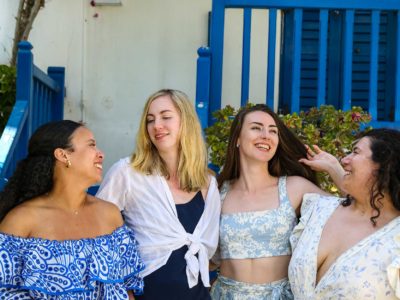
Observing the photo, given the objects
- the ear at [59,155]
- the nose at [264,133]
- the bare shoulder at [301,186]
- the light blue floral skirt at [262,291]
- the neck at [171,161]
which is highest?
the nose at [264,133]

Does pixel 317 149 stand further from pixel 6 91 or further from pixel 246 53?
pixel 6 91

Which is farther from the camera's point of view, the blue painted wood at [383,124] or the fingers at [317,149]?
the blue painted wood at [383,124]

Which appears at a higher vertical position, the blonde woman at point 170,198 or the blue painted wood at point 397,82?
the blue painted wood at point 397,82

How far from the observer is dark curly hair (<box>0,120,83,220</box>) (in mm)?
2758

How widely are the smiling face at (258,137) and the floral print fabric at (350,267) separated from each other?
18.8 inches

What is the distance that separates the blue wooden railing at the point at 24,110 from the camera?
13.1ft

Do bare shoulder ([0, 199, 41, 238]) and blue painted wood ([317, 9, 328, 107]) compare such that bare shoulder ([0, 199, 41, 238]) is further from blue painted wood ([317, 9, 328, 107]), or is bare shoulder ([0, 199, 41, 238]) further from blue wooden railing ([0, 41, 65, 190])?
blue painted wood ([317, 9, 328, 107])

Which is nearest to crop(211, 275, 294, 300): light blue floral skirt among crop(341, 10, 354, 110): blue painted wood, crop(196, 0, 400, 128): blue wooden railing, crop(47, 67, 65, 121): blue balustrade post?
crop(196, 0, 400, 128): blue wooden railing

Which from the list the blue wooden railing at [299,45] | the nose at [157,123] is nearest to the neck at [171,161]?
the nose at [157,123]

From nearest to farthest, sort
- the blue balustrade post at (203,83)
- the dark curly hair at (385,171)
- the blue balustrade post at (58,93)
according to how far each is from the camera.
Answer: the dark curly hair at (385,171) → the blue balustrade post at (203,83) → the blue balustrade post at (58,93)

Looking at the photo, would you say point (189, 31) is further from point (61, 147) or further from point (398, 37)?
point (61, 147)

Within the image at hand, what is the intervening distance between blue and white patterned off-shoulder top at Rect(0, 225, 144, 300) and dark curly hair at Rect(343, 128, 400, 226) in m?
1.10

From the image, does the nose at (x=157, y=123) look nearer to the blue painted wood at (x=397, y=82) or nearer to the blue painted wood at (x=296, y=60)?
the blue painted wood at (x=296, y=60)

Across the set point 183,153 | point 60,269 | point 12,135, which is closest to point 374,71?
point 183,153
